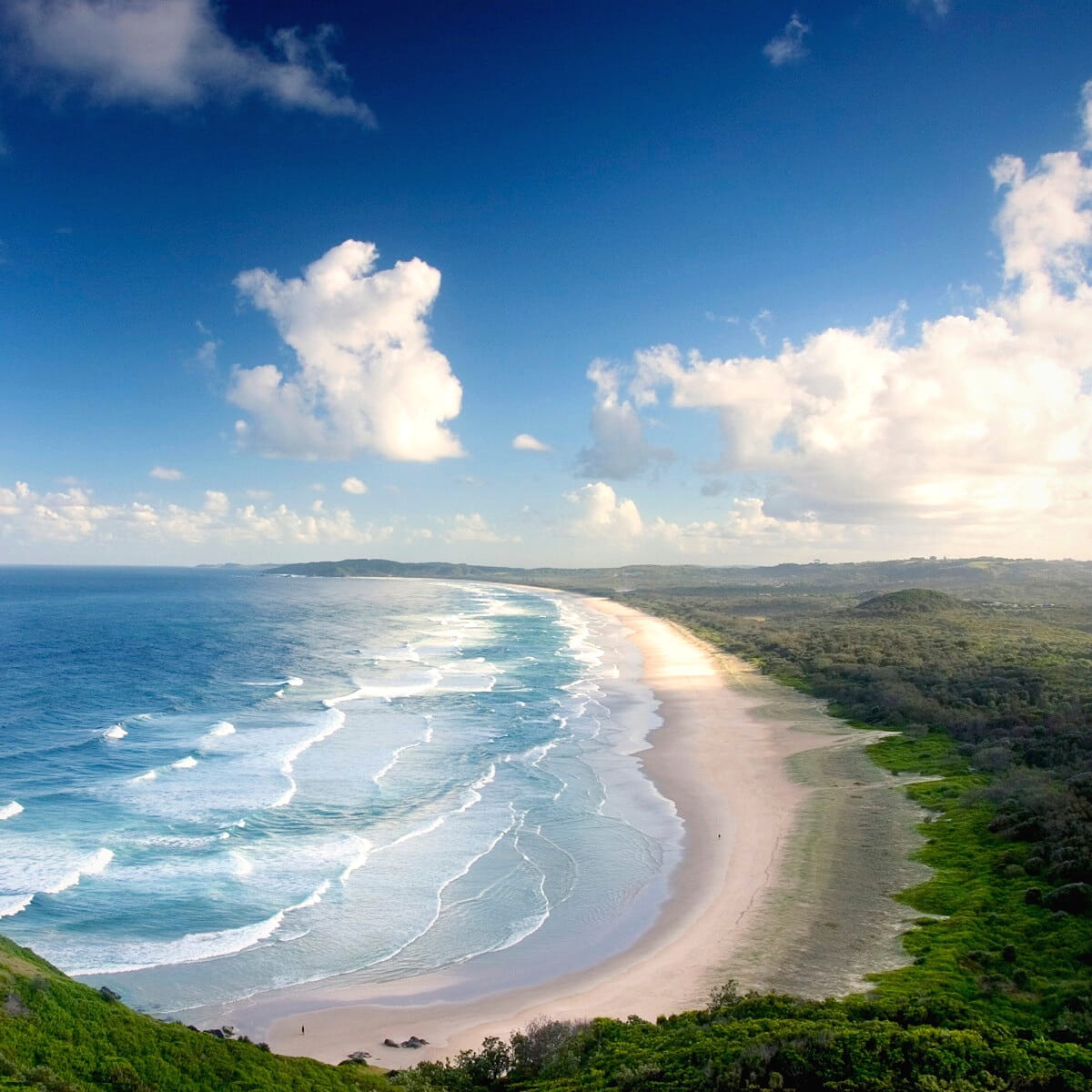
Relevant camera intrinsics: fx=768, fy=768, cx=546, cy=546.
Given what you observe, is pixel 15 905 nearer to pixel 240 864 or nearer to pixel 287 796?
pixel 240 864

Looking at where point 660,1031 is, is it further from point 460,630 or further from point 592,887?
point 460,630

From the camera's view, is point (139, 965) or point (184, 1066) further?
point (139, 965)

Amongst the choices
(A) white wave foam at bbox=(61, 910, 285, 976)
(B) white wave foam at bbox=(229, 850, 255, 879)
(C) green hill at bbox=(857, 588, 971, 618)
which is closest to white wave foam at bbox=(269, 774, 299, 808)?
(B) white wave foam at bbox=(229, 850, 255, 879)

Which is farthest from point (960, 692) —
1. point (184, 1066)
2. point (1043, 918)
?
point (184, 1066)

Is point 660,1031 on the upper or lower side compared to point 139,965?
upper

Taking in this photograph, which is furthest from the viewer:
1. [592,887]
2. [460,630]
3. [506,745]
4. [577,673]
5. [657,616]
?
[657,616]

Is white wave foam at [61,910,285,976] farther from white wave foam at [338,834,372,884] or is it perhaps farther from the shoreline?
white wave foam at [338,834,372,884]

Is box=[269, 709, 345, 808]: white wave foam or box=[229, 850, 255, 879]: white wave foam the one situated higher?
box=[269, 709, 345, 808]: white wave foam
